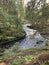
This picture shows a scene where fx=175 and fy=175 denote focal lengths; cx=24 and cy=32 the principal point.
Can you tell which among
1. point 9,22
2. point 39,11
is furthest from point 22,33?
point 39,11

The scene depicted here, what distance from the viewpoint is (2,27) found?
26500mm

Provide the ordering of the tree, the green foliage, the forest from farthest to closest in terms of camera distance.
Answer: the green foliage, the tree, the forest

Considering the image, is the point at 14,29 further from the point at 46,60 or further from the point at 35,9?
the point at 46,60

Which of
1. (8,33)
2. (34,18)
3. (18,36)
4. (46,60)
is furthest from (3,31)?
(46,60)

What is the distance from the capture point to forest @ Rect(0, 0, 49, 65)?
564 inches

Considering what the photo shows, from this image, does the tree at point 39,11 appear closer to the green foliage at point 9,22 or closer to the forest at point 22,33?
the forest at point 22,33

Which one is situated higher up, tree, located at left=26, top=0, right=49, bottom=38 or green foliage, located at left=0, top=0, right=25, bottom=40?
tree, located at left=26, top=0, right=49, bottom=38

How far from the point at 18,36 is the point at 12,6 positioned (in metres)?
5.32

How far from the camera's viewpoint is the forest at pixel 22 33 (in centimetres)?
1432

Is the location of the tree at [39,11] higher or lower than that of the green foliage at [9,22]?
higher

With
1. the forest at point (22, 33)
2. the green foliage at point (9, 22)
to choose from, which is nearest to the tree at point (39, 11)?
the forest at point (22, 33)

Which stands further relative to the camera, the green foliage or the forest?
the green foliage

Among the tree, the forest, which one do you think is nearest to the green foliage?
the forest

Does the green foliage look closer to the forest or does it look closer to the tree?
the forest
